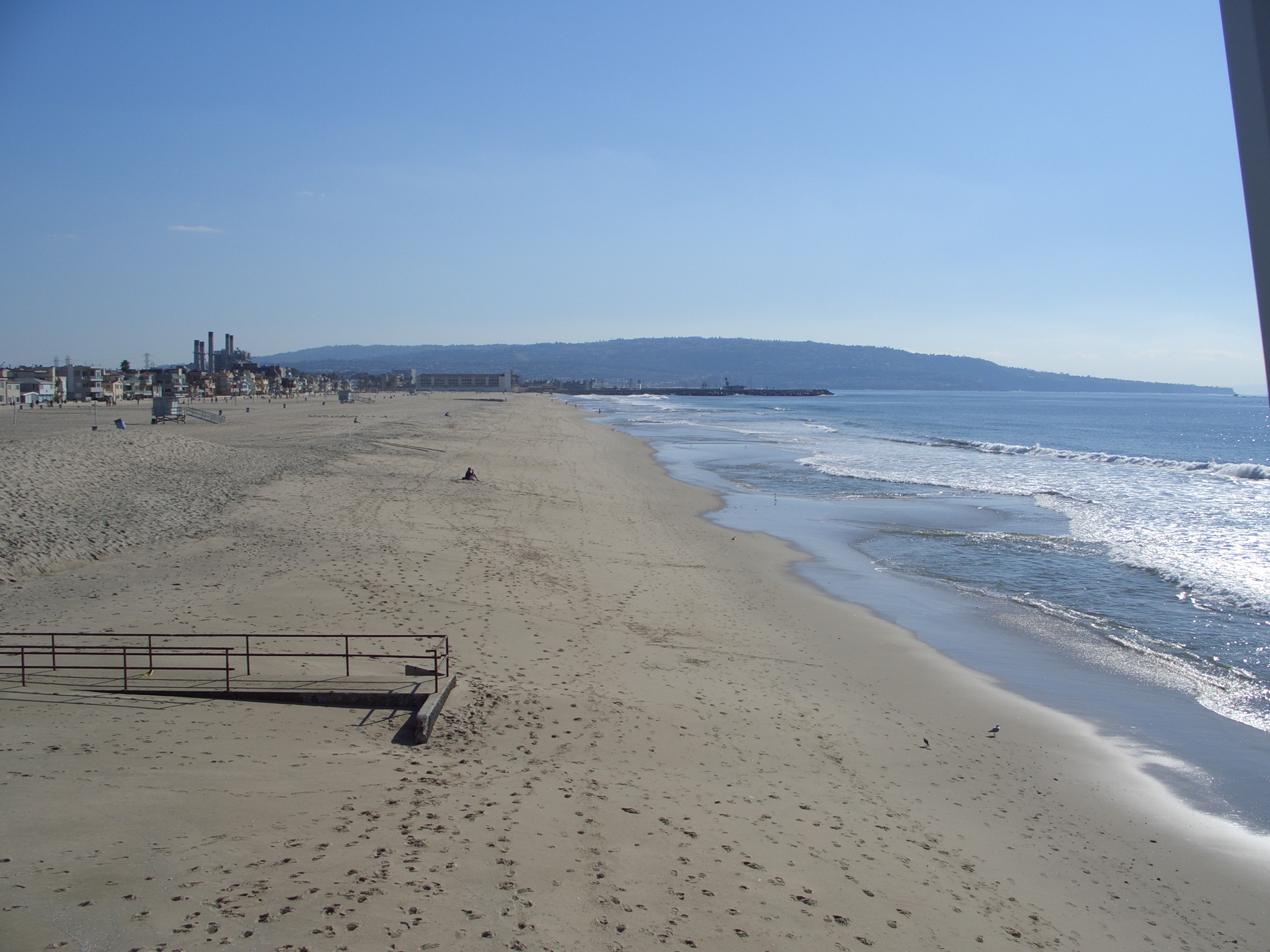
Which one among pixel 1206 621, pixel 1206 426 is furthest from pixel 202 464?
pixel 1206 426

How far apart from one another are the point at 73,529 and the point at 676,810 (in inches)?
638

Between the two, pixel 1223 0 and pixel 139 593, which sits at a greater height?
pixel 1223 0

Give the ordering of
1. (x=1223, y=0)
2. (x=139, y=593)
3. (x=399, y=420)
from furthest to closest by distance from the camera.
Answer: (x=399, y=420) → (x=139, y=593) → (x=1223, y=0)

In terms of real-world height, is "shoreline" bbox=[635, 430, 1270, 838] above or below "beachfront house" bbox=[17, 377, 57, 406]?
below

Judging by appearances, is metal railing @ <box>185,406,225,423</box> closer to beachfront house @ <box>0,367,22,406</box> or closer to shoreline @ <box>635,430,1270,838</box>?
beachfront house @ <box>0,367,22,406</box>

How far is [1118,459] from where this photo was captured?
48.1 metres

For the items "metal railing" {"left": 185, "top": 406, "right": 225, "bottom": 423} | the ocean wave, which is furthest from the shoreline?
"metal railing" {"left": 185, "top": 406, "right": 225, "bottom": 423}

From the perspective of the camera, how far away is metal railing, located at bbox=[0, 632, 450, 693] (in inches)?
356

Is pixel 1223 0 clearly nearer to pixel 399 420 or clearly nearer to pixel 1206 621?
pixel 1206 621

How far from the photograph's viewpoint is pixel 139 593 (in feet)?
43.6

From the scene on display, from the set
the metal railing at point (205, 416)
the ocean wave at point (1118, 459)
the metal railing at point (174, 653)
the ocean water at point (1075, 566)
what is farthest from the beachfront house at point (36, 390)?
the metal railing at point (174, 653)

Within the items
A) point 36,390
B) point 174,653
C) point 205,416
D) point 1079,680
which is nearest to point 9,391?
point 36,390

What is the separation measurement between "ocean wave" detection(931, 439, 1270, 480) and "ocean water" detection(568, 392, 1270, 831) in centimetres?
25

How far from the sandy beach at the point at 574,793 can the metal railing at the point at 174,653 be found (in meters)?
0.39
